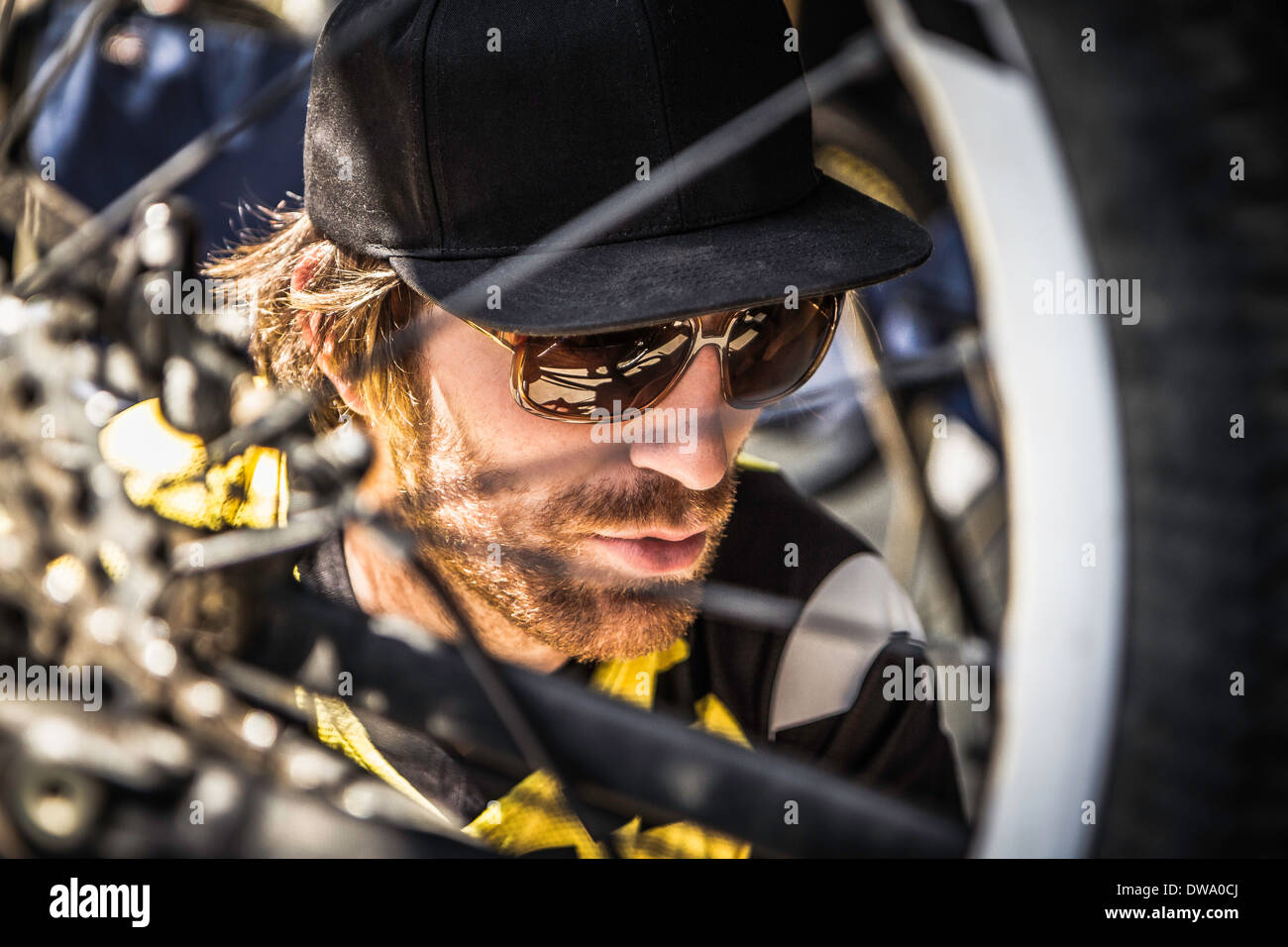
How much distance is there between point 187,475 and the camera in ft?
2.34

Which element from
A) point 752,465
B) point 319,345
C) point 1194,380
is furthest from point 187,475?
point 1194,380

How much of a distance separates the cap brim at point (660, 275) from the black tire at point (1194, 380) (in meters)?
0.14

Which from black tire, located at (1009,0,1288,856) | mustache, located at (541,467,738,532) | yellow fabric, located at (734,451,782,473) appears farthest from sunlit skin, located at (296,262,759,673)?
black tire, located at (1009,0,1288,856)

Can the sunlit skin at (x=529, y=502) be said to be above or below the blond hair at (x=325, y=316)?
below

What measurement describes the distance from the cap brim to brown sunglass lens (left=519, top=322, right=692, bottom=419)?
0.14 feet

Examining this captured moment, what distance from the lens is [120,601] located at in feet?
2.25

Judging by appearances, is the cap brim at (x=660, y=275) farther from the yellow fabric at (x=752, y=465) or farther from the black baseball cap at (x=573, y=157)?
the yellow fabric at (x=752, y=465)

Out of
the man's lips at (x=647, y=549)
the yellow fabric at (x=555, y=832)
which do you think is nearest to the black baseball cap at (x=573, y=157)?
the man's lips at (x=647, y=549)

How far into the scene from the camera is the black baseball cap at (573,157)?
543mm

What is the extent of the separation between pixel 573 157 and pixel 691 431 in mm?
210

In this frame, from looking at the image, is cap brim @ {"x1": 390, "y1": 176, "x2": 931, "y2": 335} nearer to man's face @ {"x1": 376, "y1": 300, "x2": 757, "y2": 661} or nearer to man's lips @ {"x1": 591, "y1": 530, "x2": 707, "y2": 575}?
man's face @ {"x1": 376, "y1": 300, "x2": 757, "y2": 661}

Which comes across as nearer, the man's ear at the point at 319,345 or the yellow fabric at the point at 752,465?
the man's ear at the point at 319,345

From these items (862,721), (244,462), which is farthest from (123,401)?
(862,721)
